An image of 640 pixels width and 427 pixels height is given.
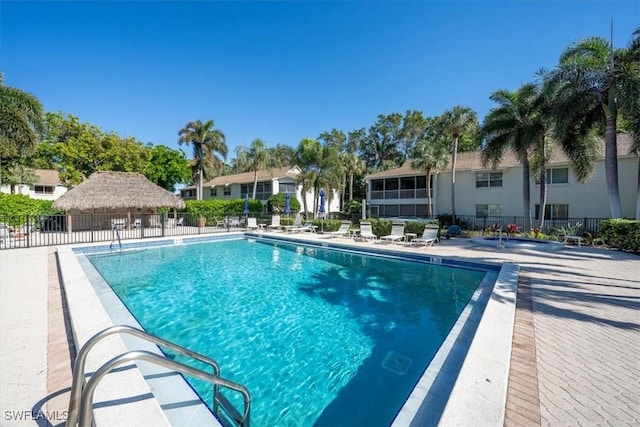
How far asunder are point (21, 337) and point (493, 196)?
2824 cm

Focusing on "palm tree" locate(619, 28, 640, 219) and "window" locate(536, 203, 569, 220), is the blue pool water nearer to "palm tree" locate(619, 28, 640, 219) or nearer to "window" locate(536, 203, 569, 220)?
"palm tree" locate(619, 28, 640, 219)

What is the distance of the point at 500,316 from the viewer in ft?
16.1

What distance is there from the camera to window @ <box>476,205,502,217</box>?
24.0m

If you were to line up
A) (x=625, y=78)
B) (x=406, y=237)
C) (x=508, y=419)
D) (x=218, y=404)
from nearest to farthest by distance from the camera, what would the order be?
(x=508, y=419)
(x=218, y=404)
(x=625, y=78)
(x=406, y=237)

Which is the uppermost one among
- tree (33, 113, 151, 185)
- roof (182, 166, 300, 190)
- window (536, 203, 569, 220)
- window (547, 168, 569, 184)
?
tree (33, 113, 151, 185)

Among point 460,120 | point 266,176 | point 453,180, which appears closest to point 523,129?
point 460,120

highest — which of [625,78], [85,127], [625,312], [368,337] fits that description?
[85,127]

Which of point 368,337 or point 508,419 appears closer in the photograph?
point 508,419

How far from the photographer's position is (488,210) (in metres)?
24.6

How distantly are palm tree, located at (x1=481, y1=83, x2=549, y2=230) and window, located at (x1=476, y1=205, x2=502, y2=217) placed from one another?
5352 mm

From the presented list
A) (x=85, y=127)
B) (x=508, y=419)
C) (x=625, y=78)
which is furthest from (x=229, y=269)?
(x=85, y=127)

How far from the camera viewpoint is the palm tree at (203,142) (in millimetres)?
32156

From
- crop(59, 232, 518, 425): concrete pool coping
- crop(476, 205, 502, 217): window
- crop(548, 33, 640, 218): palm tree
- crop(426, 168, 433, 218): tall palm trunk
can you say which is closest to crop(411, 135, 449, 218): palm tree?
crop(426, 168, 433, 218): tall palm trunk

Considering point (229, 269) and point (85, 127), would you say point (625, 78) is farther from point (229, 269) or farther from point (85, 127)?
point (85, 127)
